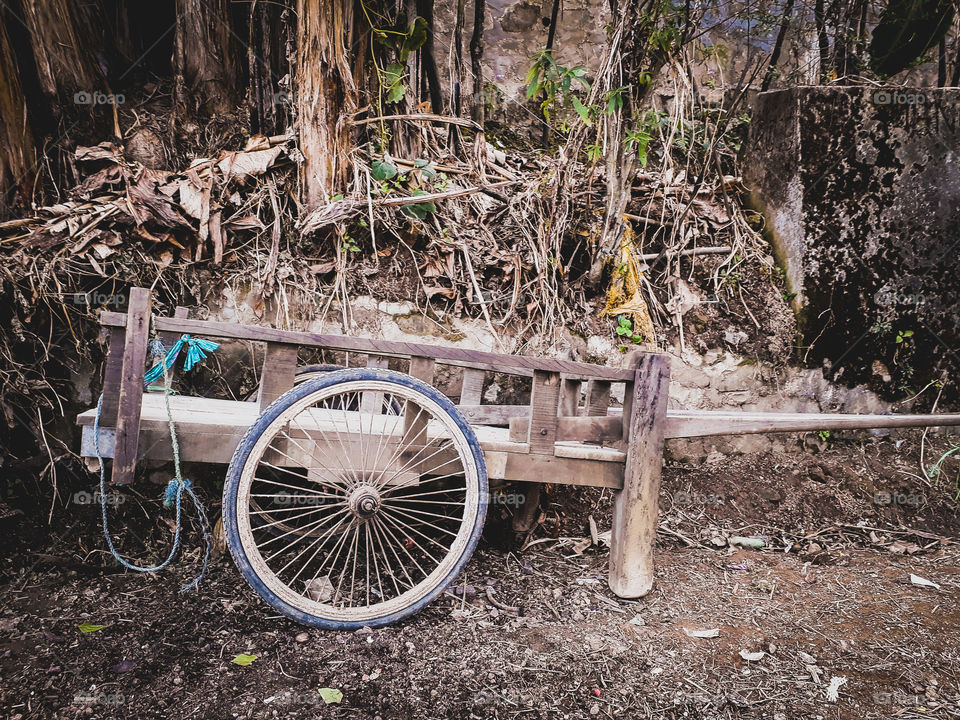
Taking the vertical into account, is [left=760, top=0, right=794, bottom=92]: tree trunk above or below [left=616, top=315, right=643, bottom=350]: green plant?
above

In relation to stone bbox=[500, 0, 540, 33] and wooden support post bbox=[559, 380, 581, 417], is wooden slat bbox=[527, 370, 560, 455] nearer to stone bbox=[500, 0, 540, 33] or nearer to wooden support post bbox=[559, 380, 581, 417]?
wooden support post bbox=[559, 380, 581, 417]

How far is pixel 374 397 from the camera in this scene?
10.5ft

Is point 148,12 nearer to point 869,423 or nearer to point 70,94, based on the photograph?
point 70,94

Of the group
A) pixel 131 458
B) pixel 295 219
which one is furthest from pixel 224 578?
pixel 295 219

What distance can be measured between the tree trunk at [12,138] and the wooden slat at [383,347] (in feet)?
6.17

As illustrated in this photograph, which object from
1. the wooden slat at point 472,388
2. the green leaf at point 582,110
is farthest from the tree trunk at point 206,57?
the wooden slat at point 472,388

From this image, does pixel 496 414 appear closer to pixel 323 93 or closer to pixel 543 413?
pixel 543 413

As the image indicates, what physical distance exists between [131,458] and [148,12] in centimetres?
373

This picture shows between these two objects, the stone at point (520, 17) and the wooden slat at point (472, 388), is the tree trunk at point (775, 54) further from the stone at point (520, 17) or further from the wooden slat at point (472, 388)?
the wooden slat at point (472, 388)

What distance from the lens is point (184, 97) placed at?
12.8 ft

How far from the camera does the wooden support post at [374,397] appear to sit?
3.12m

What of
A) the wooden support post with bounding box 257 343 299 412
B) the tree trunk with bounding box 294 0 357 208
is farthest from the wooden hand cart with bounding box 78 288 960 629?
the tree trunk with bounding box 294 0 357 208

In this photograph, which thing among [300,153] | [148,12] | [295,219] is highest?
[148,12]

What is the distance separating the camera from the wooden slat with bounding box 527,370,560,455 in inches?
96.4
